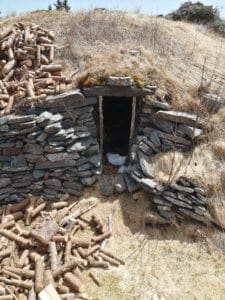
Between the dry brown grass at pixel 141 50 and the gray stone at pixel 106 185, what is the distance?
96.2 inches

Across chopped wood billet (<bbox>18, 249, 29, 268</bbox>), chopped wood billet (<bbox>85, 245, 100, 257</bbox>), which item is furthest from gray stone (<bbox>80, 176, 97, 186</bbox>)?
chopped wood billet (<bbox>18, 249, 29, 268</bbox>)

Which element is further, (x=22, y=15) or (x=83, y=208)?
(x=22, y=15)

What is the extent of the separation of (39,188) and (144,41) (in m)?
5.96

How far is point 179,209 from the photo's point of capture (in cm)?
909

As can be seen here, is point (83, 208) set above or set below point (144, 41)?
below

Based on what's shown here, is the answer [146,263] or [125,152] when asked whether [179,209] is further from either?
[125,152]

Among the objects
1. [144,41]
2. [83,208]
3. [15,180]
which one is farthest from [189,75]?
[15,180]

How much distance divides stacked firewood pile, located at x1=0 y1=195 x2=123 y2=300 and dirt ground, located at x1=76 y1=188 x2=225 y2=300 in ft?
0.84

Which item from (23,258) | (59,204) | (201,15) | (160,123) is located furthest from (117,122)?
(201,15)

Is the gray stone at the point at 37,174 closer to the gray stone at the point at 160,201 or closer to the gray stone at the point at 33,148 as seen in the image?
the gray stone at the point at 33,148

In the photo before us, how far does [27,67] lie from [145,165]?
170 inches

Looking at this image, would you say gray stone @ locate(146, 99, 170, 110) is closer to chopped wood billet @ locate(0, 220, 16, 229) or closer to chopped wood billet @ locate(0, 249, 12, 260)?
chopped wood billet @ locate(0, 220, 16, 229)

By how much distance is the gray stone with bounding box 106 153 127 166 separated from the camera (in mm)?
10559

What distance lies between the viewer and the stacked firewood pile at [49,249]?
25.6 feet
